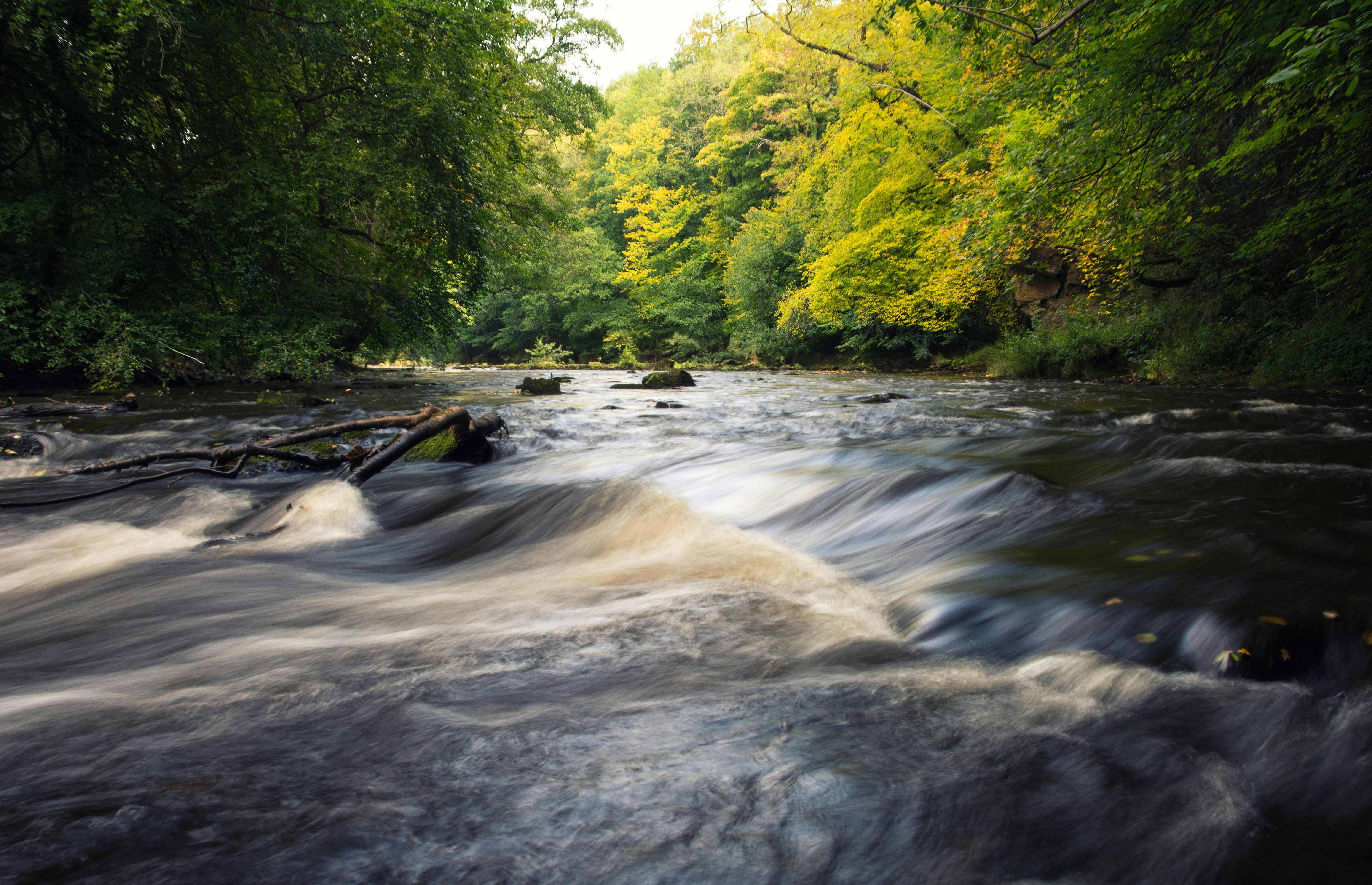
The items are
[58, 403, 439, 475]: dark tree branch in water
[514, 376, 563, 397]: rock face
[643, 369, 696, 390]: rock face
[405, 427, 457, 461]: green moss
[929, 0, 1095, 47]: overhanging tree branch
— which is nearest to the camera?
[58, 403, 439, 475]: dark tree branch in water

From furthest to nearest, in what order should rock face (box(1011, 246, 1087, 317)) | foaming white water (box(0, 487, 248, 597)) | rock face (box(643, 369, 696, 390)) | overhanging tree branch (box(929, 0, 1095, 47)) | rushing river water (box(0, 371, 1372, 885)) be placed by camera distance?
1. rock face (box(1011, 246, 1087, 317))
2. rock face (box(643, 369, 696, 390))
3. overhanging tree branch (box(929, 0, 1095, 47))
4. foaming white water (box(0, 487, 248, 597))
5. rushing river water (box(0, 371, 1372, 885))

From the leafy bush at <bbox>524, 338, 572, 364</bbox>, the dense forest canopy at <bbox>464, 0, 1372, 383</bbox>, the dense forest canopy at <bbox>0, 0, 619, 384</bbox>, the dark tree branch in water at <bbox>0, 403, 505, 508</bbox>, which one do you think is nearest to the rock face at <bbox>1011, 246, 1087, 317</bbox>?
the dense forest canopy at <bbox>464, 0, 1372, 383</bbox>

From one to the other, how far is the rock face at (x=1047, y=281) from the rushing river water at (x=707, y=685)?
48.3 feet

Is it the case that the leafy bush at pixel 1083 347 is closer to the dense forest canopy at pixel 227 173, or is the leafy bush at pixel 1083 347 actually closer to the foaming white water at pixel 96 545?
the dense forest canopy at pixel 227 173

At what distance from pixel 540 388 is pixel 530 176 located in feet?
29.6

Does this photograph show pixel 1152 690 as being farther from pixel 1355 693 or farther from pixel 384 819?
pixel 384 819

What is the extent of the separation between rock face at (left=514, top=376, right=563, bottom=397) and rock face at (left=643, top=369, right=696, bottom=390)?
2.82 meters

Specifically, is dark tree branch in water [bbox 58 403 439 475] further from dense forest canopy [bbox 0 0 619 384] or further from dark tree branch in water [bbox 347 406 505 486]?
dense forest canopy [bbox 0 0 619 384]

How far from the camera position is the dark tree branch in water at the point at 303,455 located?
150 inches

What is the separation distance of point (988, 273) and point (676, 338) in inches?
751

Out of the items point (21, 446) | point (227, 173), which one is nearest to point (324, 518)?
point (21, 446)

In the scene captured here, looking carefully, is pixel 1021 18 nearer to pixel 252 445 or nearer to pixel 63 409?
pixel 252 445

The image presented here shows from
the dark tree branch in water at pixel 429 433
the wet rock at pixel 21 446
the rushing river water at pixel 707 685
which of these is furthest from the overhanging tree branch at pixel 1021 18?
the wet rock at pixel 21 446

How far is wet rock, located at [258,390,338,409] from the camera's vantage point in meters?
9.47
